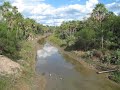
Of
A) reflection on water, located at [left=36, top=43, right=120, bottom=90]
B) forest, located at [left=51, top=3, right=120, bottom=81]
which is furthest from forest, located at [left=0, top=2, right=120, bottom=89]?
reflection on water, located at [left=36, top=43, right=120, bottom=90]

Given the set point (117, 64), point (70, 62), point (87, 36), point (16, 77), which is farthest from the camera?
point (87, 36)

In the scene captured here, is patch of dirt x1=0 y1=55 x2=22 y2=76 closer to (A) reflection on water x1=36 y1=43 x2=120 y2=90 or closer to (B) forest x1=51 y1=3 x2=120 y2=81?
(A) reflection on water x1=36 y1=43 x2=120 y2=90

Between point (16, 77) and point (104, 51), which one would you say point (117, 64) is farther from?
point (16, 77)

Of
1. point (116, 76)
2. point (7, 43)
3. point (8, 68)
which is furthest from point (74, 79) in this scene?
point (7, 43)

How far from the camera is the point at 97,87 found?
127ft

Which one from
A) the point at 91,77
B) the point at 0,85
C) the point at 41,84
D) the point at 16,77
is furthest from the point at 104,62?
the point at 0,85

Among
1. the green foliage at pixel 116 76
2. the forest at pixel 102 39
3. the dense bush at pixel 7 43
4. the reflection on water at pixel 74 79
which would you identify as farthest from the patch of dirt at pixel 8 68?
the forest at pixel 102 39

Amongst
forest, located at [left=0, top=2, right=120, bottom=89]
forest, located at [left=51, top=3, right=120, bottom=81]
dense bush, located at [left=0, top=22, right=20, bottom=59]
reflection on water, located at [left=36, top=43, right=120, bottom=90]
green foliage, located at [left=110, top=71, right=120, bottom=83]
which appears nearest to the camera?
reflection on water, located at [left=36, top=43, right=120, bottom=90]

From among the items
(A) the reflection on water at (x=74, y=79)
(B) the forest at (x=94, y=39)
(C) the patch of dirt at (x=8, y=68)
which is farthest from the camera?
(B) the forest at (x=94, y=39)

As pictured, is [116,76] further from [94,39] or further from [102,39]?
[94,39]

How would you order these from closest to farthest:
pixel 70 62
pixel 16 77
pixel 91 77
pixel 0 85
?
1. pixel 0 85
2. pixel 16 77
3. pixel 91 77
4. pixel 70 62

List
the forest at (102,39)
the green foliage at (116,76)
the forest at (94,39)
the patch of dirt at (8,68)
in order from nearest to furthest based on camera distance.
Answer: the patch of dirt at (8,68), the green foliage at (116,76), the forest at (94,39), the forest at (102,39)

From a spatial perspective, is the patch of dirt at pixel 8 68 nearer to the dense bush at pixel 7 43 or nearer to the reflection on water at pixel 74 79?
the dense bush at pixel 7 43

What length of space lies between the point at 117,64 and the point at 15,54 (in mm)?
21250
